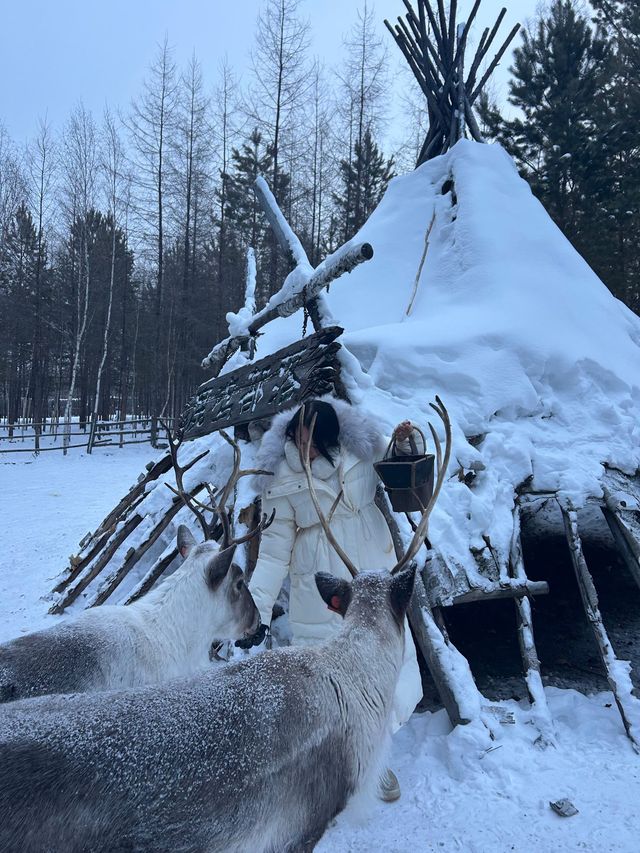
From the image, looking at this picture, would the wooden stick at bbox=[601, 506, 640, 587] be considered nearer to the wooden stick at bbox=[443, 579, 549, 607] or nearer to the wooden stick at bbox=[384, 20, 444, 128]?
the wooden stick at bbox=[443, 579, 549, 607]

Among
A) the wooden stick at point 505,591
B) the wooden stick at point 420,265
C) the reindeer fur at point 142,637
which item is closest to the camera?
the reindeer fur at point 142,637

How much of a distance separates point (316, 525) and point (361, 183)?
2125 centimetres

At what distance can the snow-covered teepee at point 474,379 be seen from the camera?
3.75m

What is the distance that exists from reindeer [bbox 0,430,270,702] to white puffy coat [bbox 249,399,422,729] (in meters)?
0.27

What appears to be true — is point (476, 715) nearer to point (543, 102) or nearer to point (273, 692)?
point (273, 692)

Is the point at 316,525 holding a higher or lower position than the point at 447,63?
lower

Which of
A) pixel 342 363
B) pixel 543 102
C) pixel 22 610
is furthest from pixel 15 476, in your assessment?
pixel 543 102

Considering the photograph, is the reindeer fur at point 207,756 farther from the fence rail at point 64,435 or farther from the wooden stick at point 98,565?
the fence rail at point 64,435

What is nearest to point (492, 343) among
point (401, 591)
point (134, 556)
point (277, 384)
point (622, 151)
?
point (277, 384)

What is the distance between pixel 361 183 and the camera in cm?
2147

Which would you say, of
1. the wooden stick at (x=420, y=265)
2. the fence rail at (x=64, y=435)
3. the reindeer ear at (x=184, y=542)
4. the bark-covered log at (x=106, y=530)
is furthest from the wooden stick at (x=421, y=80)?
the fence rail at (x=64, y=435)

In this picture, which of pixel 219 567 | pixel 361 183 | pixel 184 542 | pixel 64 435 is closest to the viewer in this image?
pixel 219 567

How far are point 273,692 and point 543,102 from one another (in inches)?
638

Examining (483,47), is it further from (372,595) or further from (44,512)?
(44,512)
